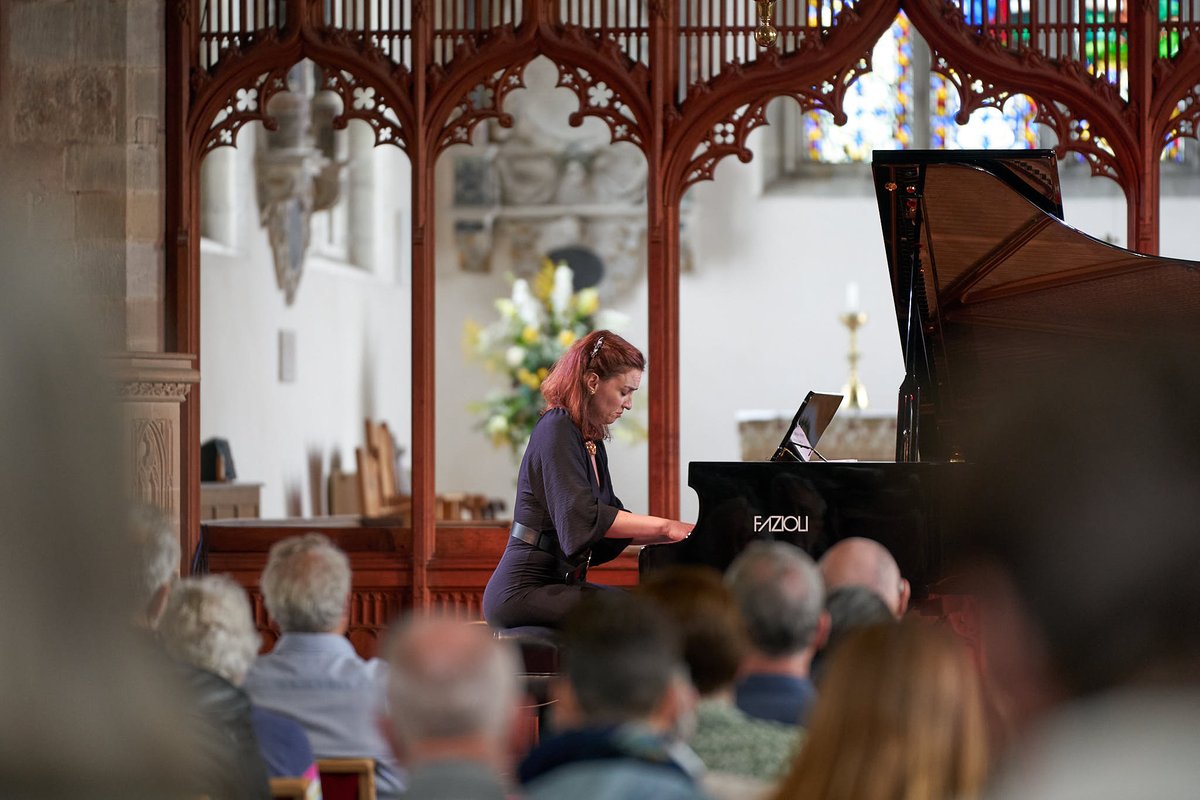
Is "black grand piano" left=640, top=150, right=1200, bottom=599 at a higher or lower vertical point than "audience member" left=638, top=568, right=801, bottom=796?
higher

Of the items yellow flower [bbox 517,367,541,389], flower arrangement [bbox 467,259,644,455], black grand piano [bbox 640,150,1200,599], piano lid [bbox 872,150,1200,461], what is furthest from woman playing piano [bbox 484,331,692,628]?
yellow flower [bbox 517,367,541,389]

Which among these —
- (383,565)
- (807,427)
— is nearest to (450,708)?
(807,427)

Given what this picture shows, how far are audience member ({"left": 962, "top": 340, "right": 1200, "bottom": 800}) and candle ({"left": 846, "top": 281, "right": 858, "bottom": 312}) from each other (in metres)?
7.23

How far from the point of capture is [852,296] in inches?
463

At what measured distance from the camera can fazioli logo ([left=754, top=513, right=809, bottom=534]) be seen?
4.46 metres

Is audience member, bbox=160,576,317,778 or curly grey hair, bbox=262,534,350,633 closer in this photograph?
audience member, bbox=160,576,317,778

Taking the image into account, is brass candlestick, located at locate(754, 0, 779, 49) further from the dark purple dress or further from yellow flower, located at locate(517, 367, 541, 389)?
yellow flower, located at locate(517, 367, 541, 389)

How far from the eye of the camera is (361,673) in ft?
9.19

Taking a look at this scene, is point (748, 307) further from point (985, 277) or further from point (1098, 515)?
point (1098, 515)

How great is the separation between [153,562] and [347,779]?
0.64m

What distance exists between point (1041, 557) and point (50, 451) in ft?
11.5

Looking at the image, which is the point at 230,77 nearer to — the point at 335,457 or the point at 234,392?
the point at 234,392

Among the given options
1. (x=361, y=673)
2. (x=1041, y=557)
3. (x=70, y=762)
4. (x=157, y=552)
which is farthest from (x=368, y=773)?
(x=1041, y=557)

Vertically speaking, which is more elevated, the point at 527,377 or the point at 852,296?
the point at 852,296
